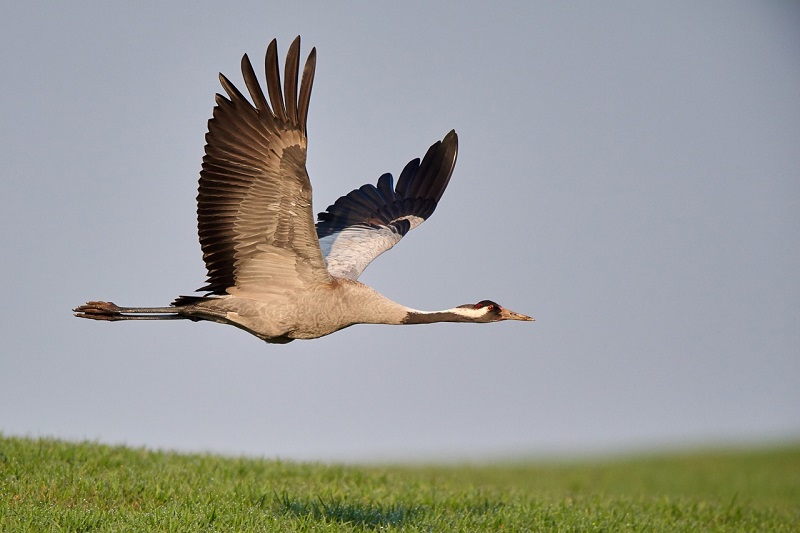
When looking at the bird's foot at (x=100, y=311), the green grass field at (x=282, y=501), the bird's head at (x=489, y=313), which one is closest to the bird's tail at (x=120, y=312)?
the bird's foot at (x=100, y=311)

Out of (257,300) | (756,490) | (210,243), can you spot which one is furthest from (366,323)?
(756,490)

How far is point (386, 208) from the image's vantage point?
35.3ft

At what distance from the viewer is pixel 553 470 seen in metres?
16.3

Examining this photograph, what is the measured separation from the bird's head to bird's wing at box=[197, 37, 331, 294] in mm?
1238

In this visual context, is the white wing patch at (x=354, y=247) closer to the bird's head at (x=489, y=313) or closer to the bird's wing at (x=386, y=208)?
the bird's wing at (x=386, y=208)

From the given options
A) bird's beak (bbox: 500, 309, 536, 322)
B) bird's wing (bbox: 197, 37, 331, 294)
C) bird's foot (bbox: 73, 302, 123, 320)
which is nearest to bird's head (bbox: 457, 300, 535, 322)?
bird's beak (bbox: 500, 309, 536, 322)

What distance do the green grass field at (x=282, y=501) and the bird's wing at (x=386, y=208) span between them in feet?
7.73

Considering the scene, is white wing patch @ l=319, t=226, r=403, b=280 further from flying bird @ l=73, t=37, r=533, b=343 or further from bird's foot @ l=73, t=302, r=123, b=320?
bird's foot @ l=73, t=302, r=123, b=320

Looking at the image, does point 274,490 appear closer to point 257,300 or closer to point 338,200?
point 257,300

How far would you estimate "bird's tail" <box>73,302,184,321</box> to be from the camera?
325 inches

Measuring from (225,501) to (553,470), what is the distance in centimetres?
927

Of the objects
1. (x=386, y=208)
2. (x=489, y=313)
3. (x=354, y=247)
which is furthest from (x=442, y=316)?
(x=386, y=208)

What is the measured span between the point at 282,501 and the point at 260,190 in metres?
2.68

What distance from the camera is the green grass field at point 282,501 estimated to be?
24.4 feet
